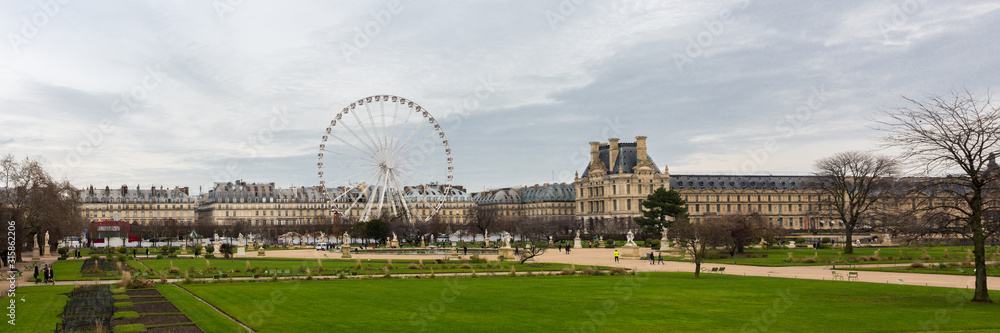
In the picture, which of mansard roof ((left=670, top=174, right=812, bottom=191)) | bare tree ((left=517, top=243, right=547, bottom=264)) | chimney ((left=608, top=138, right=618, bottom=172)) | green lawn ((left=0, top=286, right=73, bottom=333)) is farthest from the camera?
mansard roof ((left=670, top=174, right=812, bottom=191))

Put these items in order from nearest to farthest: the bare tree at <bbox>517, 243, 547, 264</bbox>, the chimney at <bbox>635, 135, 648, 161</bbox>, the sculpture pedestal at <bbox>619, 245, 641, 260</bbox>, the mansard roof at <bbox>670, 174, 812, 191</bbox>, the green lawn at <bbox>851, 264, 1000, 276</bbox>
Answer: the green lawn at <bbox>851, 264, 1000, 276</bbox>, the bare tree at <bbox>517, 243, 547, 264</bbox>, the sculpture pedestal at <bbox>619, 245, 641, 260</bbox>, the chimney at <bbox>635, 135, 648, 161</bbox>, the mansard roof at <bbox>670, 174, 812, 191</bbox>

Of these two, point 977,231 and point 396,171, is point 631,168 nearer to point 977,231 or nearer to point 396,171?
point 396,171

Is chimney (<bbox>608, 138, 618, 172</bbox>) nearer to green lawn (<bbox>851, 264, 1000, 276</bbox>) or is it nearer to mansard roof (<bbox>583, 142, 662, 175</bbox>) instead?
mansard roof (<bbox>583, 142, 662, 175</bbox>)

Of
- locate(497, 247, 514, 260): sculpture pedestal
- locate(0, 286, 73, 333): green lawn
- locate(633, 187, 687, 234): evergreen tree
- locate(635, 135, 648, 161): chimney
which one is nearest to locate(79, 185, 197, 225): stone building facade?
locate(635, 135, 648, 161): chimney

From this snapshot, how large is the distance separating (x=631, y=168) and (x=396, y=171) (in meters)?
65.0

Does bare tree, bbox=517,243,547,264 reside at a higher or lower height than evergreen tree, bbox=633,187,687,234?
lower

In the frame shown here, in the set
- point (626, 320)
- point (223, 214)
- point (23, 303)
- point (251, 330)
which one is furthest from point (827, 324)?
point (223, 214)

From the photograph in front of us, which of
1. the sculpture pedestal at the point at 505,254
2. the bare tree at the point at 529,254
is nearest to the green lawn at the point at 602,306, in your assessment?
the bare tree at the point at 529,254

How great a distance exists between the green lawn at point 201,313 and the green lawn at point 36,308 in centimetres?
344

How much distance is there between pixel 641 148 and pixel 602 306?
4832 inches

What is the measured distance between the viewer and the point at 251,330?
70.1 feet

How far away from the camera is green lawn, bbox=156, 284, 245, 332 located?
2208 centimetres

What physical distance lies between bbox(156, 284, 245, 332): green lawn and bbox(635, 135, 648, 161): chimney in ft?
392

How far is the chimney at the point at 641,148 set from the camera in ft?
481
